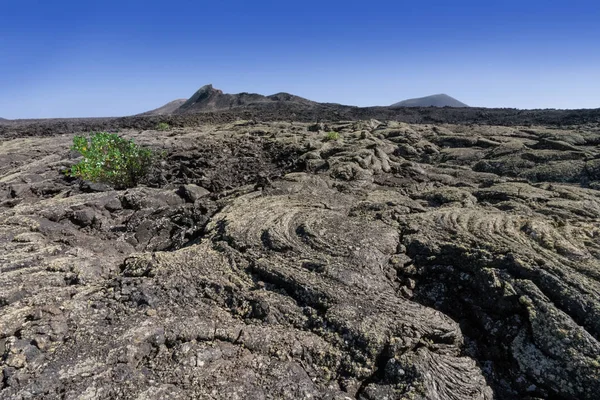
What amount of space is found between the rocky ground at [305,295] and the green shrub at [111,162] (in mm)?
1585

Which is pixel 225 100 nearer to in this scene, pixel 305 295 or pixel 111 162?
pixel 111 162

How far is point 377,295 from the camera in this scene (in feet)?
19.6

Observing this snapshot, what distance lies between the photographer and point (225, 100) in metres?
68.0

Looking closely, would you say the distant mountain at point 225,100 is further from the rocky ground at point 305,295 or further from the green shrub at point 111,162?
the rocky ground at point 305,295

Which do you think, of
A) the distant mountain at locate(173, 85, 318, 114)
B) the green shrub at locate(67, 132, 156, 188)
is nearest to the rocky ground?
the green shrub at locate(67, 132, 156, 188)

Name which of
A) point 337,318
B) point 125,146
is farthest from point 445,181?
point 125,146

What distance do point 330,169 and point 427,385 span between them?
9.40 metres

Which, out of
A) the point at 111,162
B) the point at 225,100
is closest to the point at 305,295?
the point at 111,162

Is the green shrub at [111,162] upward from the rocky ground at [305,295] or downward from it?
upward

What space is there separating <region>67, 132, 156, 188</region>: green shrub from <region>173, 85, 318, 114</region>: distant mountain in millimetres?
50781

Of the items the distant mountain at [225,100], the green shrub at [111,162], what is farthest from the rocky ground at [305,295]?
the distant mountain at [225,100]

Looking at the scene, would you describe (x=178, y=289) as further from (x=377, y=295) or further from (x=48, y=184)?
(x=48, y=184)

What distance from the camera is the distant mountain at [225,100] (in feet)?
209

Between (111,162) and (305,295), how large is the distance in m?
9.17
